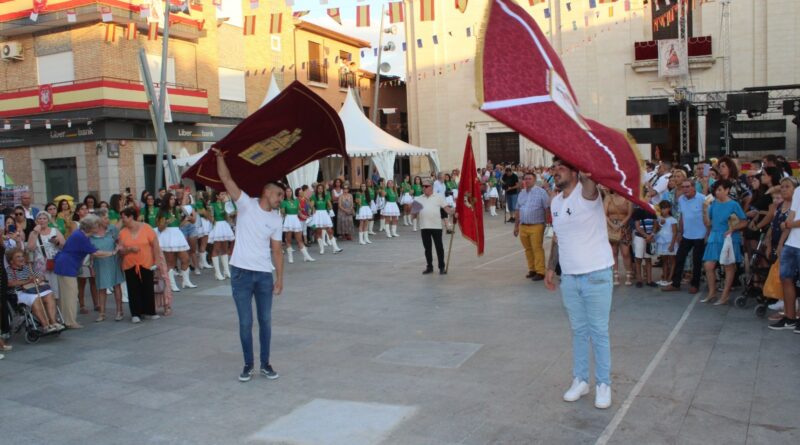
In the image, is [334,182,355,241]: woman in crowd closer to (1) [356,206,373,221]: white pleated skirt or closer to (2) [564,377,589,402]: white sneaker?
(1) [356,206,373,221]: white pleated skirt

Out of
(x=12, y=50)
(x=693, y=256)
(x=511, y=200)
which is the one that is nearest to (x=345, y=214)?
(x=511, y=200)

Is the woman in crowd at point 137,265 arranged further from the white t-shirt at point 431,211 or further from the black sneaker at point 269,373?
the white t-shirt at point 431,211

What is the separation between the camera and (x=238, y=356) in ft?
23.5

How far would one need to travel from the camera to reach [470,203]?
11.8 metres

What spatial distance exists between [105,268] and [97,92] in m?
15.0

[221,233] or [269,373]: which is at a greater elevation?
[221,233]

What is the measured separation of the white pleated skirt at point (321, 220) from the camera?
16.3 meters

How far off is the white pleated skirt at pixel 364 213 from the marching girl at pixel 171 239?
687cm

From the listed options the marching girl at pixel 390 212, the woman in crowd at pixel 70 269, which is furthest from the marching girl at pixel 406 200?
the woman in crowd at pixel 70 269

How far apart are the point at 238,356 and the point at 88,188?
18.8 m

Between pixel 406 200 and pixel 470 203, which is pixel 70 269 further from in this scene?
pixel 406 200

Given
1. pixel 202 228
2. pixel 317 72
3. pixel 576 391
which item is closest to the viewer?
pixel 576 391

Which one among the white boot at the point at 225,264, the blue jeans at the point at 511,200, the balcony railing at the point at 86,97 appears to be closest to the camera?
the white boot at the point at 225,264

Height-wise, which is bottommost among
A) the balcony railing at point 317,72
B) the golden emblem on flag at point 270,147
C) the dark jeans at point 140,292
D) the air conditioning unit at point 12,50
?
the dark jeans at point 140,292
